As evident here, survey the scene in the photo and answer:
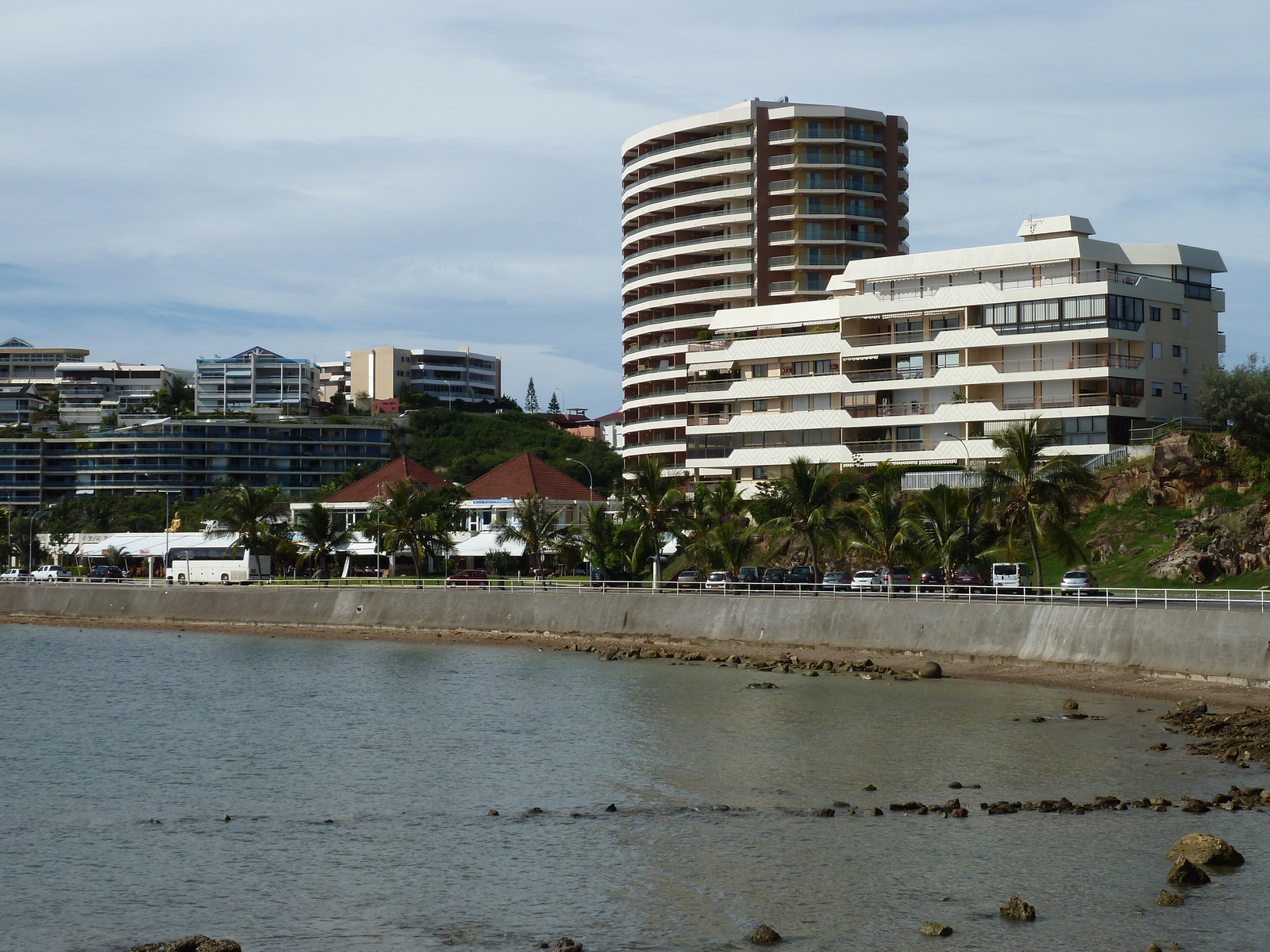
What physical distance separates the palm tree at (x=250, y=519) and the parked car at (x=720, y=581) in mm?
35659

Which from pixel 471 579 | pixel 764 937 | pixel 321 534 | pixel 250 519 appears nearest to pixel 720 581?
pixel 471 579

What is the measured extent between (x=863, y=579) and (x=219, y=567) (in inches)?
2161

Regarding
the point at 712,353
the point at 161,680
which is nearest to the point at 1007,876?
the point at 161,680

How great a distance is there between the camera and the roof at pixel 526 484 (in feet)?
348

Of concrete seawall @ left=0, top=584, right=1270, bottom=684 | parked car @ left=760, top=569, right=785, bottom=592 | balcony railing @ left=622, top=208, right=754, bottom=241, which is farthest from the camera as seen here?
balcony railing @ left=622, top=208, right=754, bottom=241

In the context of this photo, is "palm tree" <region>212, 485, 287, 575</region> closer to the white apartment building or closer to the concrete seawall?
the concrete seawall

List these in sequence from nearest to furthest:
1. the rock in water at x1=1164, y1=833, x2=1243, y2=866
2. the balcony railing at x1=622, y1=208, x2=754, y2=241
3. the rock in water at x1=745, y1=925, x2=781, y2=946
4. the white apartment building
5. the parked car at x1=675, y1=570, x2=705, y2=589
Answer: the rock in water at x1=745, y1=925, x2=781, y2=946 → the rock in water at x1=1164, y1=833, x2=1243, y2=866 → the parked car at x1=675, y1=570, x2=705, y2=589 → the white apartment building → the balcony railing at x1=622, y1=208, x2=754, y2=241

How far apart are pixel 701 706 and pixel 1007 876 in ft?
73.2

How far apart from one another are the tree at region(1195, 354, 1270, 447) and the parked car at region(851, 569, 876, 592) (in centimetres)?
2107

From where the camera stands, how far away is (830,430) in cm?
9212

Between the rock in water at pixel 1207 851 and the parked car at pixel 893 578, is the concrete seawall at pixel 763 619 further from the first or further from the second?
the rock in water at pixel 1207 851

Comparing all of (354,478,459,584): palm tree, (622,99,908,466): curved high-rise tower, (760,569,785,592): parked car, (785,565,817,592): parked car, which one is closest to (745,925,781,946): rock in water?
(760,569,785,592): parked car


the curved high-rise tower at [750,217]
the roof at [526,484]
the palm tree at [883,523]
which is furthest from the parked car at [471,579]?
the curved high-rise tower at [750,217]

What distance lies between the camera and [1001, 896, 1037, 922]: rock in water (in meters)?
20.9
